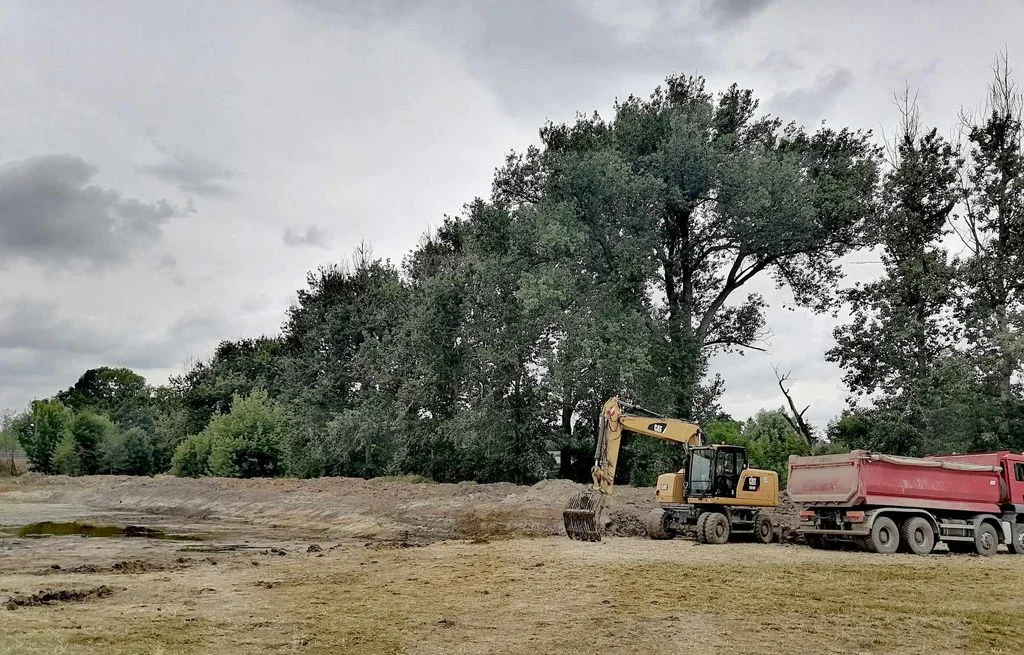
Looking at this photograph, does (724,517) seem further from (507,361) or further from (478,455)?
(478,455)

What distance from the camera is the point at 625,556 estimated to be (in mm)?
17000

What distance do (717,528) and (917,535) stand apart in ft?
14.4

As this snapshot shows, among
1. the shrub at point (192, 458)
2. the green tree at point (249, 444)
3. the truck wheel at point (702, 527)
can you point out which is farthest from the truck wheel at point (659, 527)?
the shrub at point (192, 458)

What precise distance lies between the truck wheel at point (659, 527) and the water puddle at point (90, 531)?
1266 cm

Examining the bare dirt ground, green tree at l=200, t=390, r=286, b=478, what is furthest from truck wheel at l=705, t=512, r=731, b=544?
green tree at l=200, t=390, r=286, b=478

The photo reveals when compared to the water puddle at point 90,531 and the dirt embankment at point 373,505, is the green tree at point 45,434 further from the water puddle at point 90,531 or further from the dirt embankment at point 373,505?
the water puddle at point 90,531

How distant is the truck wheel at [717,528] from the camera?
65.5 ft

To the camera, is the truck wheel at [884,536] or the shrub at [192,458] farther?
the shrub at [192,458]

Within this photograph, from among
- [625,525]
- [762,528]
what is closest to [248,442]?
[625,525]

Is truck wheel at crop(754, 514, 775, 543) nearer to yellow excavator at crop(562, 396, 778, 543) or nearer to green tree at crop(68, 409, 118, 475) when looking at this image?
yellow excavator at crop(562, 396, 778, 543)

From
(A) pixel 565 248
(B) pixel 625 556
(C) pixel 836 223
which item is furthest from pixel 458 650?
(C) pixel 836 223

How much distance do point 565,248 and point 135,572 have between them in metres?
20.1

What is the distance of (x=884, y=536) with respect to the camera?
18469 mm

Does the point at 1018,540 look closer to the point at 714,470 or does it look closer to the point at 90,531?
the point at 714,470
